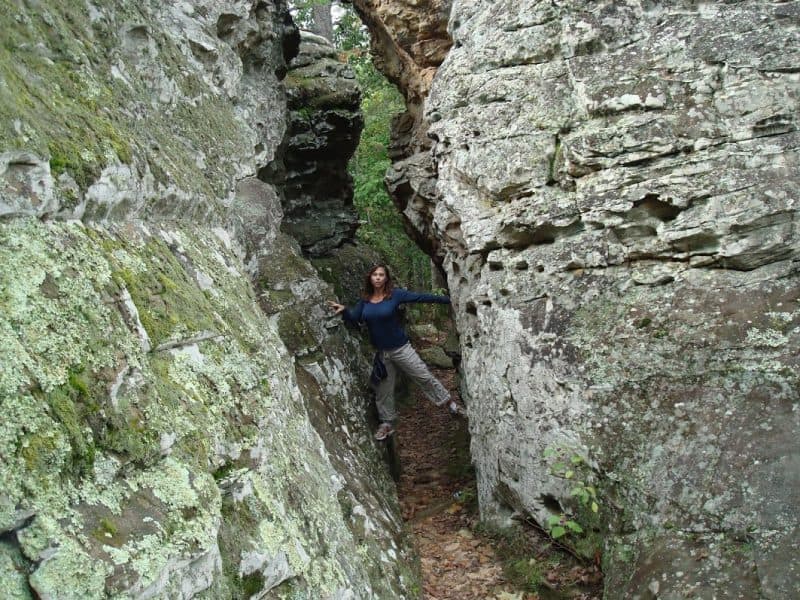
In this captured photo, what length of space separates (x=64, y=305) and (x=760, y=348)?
5618mm

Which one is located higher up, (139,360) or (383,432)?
(139,360)

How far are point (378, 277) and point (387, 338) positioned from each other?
0.90 metres

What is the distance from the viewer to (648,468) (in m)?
5.82

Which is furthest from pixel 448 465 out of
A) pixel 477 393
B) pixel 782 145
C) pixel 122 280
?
pixel 122 280

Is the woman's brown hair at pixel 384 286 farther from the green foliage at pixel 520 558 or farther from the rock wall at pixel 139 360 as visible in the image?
the green foliage at pixel 520 558

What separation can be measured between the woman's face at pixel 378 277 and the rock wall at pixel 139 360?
9.36 ft

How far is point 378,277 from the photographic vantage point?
8.74 metres

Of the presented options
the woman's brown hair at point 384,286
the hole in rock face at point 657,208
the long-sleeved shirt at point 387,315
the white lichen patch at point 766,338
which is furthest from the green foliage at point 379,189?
the white lichen patch at point 766,338

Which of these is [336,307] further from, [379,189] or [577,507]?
[379,189]

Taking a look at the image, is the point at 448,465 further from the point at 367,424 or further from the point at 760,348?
the point at 760,348

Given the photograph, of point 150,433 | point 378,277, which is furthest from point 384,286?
point 150,433

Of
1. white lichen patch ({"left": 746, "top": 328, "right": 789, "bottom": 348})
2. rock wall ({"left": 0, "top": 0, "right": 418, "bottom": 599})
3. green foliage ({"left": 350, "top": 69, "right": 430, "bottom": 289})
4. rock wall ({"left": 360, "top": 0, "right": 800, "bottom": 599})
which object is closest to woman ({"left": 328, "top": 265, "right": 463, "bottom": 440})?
rock wall ({"left": 360, "top": 0, "right": 800, "bottom": 599})

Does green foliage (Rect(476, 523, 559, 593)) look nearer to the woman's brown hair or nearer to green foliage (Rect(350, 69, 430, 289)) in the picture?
the woman's brown hair

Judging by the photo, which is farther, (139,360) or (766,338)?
(766,338)
